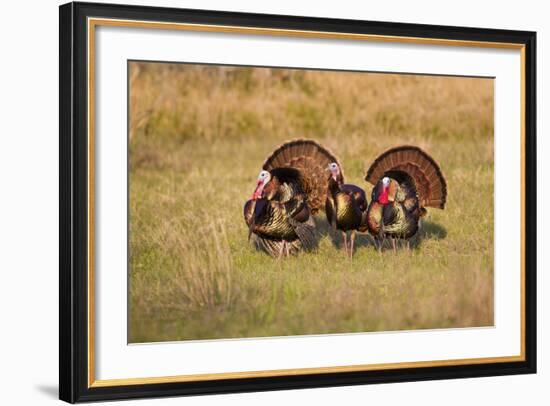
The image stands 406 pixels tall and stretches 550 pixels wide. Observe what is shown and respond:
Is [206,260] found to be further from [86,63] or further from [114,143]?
[86,63]

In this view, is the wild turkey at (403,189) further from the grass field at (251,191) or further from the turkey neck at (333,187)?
the turkey neck at (333,187)

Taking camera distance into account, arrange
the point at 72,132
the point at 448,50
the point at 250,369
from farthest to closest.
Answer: the point at 448,50
the point at 250,369
the point at 72,132

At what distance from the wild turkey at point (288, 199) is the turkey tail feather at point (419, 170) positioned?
1.41 ft

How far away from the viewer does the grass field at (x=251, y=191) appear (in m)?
7.66

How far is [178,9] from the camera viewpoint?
7.54 m

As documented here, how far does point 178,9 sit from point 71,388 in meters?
2.45

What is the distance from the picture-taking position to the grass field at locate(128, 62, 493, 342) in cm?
766

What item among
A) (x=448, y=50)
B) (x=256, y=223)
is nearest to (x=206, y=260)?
(x=256, y=223)

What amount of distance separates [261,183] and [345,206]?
0.61 metres

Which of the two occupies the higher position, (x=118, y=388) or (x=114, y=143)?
(x=114, y=143)

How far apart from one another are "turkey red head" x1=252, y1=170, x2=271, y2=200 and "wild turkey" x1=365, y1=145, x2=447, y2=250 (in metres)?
0.73

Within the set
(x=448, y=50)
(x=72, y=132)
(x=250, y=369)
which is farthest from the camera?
(x=448, y=50)

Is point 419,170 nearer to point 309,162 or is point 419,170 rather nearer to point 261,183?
point 309,162

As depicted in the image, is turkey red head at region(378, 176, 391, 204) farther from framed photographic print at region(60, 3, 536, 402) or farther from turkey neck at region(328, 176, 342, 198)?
turkey neck at region(328, 176, 342, 198)
